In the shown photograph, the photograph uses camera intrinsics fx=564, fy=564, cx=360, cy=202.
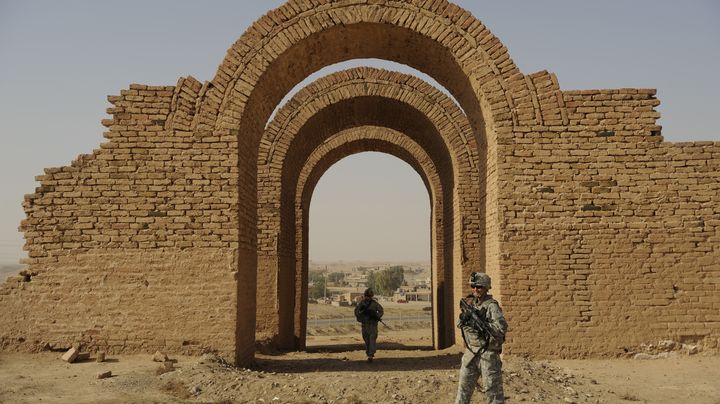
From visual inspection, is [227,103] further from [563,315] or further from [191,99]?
[563,315]

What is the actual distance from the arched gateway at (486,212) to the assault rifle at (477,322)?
8.47 feet

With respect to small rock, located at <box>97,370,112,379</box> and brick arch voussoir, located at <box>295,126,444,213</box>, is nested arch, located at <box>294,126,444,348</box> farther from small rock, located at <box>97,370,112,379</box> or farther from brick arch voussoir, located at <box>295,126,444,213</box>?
small rock, located at <box>97,370,112,379</box>

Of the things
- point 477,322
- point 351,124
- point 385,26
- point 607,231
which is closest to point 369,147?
point 351,124

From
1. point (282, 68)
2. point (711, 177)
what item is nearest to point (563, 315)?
point (711, 177)

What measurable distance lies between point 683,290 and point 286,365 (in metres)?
6.20

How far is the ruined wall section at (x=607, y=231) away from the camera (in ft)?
25.5

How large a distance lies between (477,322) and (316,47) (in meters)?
5.36

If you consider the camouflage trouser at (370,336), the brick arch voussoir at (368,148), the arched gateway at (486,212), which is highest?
the brick arch voussoir at (368,148)

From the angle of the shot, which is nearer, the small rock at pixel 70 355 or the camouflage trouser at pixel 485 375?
the camouflage trouser at pixel 485 375

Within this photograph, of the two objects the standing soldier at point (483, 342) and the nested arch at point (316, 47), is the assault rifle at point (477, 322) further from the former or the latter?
the nested arch at point (316, 47)

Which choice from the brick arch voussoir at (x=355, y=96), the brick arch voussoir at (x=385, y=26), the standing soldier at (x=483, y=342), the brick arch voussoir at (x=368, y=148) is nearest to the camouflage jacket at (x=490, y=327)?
the standing soldier at (x=483, y=342)

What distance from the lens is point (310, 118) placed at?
13.2 m

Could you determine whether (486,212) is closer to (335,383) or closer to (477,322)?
(335,383)

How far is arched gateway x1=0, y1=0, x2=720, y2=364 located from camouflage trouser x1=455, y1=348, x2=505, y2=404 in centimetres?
260
